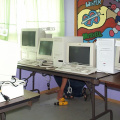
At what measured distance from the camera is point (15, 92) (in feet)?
5.79

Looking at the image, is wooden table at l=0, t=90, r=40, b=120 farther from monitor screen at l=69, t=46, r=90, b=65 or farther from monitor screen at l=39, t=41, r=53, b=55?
monitor screen at l=39, t=41, r=53, b=55

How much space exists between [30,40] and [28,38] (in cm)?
6

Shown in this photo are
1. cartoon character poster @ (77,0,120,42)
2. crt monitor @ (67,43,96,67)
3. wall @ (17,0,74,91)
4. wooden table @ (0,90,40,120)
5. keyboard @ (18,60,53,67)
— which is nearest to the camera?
wooden table @ (0,90,40,120)

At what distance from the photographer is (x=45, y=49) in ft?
11.9

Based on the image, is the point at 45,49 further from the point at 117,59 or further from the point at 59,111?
the point at 117,59

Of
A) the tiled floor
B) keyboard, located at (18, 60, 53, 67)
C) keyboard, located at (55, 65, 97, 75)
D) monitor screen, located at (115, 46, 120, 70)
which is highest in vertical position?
monitor screen, located at (115, 46, 120, 70)

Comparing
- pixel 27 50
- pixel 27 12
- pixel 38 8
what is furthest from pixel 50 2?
pixel 27 50

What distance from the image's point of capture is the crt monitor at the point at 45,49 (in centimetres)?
354

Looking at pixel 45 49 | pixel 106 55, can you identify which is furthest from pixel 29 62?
pixel 106 55

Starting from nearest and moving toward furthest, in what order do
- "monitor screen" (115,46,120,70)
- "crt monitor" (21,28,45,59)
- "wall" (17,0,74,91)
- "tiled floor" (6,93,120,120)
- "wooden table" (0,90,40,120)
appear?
"wooden table" (0,90,40,120), "monitor screen" (115,46,120,70), "tiled floor" (6,93,120,120), "crt monitor" (21,28,45,59), "wall" (17,0,74,91)

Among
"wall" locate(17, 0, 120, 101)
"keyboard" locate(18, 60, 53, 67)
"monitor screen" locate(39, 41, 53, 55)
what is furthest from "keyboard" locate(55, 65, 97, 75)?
"wall" locate(17, 0, 120, 101)

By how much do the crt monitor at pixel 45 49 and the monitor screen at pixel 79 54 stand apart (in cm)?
45

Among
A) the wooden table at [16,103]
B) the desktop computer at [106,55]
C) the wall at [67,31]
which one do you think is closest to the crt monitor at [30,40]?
the wall at [67,31]

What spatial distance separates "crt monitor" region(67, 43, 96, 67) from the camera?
2.94 metres
